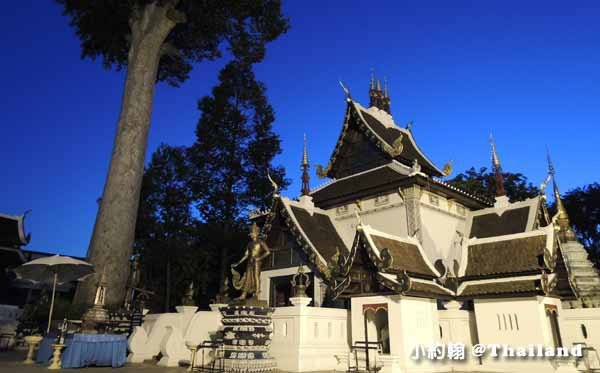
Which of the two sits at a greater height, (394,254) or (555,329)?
(394,254)

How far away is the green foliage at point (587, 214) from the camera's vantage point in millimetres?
39531

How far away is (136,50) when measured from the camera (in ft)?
65.1

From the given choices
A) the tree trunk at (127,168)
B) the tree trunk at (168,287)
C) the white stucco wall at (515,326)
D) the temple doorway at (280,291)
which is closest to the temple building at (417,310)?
the white stucco wall at (515,326)

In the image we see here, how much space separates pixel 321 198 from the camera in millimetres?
18609

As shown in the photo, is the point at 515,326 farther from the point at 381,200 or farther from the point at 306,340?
the point at 381,200

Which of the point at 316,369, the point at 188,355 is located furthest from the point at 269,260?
the point at 316,369

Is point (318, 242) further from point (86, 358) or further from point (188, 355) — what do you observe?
point (86, 358)

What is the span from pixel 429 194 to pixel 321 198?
469 centimetres

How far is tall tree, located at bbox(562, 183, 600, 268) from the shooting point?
3953 centimetres

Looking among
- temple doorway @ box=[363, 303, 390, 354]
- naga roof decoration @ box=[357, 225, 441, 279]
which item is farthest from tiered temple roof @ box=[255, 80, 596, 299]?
temple doorway @ box=[363, 303, 390, 354]

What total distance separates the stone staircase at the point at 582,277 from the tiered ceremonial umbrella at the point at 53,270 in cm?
1651

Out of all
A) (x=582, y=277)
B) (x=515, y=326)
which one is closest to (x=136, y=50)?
(x=515, y=326)

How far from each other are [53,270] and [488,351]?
12.4 meters

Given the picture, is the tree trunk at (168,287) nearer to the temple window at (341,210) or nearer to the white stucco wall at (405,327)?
the temple window at (341,210)
